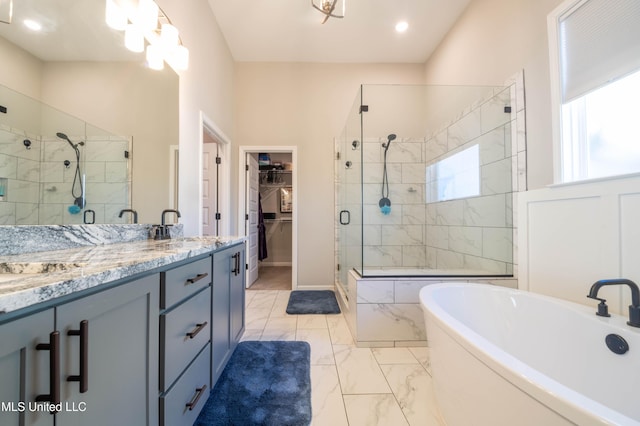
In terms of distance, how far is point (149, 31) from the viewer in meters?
1.60

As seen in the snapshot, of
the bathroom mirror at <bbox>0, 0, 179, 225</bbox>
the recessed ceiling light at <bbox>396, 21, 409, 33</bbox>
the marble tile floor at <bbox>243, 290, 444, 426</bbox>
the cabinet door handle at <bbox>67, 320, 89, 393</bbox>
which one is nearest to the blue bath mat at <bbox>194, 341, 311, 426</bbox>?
the marble tile floor at <bbox>243, 290, 444, 426</bbox>

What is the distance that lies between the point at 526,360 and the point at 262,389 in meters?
1.46

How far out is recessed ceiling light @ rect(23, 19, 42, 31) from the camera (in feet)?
3.02

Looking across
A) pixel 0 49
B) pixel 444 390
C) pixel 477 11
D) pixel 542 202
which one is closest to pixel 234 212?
pixel 0 49

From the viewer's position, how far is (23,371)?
1.50ft

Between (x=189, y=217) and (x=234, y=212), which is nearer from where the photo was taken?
(x=189, y=217)

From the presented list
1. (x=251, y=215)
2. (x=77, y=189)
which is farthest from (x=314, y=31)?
(x=77, y=189)

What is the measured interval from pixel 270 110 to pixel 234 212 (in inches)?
59.5

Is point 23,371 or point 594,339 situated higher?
point 23,371

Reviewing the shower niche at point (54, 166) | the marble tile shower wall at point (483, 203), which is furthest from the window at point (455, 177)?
the shower niche at point (54, 166)

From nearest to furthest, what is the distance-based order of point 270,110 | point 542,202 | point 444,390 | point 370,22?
point 444,390, point 542,202, point 370,22, point 270,110

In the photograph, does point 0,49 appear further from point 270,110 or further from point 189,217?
point 270,110

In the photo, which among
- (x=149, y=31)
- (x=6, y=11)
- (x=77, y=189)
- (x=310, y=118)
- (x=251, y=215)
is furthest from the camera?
(x=251, y=215)

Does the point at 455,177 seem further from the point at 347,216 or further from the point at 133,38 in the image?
the point at 133,38
